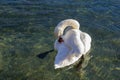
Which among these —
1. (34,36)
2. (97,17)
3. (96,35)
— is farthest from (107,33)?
(34,36)

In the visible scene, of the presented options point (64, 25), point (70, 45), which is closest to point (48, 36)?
point (64, 25)

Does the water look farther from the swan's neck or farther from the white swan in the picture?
the swan's neck

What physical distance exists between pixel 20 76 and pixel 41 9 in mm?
4995

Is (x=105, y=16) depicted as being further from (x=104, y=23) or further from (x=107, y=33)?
(x=107, y=33)

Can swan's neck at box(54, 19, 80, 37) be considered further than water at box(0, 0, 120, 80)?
Yes

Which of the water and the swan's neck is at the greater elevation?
the swan's neck

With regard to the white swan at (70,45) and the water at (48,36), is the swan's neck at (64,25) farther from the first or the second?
the water at (48,36)

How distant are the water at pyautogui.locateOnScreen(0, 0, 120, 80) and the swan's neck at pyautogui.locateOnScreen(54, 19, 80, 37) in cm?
70

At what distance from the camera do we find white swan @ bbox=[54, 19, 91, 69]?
442 inches

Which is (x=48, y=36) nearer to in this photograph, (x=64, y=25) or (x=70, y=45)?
(x=64, y=25)

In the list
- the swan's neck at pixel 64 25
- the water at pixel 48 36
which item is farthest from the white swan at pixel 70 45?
the water at pixel 48 36

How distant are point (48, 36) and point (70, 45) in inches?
73.0

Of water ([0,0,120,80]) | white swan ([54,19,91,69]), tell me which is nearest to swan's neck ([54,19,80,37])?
white swan ([54,19,91,69])

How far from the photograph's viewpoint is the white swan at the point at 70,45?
442 inches
